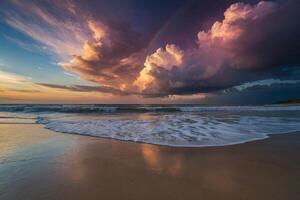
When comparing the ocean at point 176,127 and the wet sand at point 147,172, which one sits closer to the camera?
the wet sand at point 147,172

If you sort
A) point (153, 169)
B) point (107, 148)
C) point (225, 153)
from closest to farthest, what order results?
point (153, 169) → point (225, 153) → point (107, 148)

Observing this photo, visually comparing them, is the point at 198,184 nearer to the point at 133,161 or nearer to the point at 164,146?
the point at 133,161

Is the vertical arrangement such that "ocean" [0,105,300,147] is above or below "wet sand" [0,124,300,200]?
above

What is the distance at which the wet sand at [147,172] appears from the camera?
8.58 feet

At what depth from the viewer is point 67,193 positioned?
8.52 feet

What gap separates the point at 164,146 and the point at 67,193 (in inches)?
123

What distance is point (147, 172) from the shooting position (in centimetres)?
339

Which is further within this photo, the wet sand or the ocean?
the ocean

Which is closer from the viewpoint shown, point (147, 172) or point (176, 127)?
point (147, 172)

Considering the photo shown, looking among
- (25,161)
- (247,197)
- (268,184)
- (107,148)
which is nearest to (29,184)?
(25,161)

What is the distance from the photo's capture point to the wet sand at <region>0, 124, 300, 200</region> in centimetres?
262

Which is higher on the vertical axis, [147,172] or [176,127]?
[176,127]

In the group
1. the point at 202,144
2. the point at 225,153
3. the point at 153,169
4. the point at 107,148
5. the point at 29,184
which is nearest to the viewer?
the point at 29,184

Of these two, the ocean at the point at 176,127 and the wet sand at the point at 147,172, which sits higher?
the ocean at the point at 176,127
